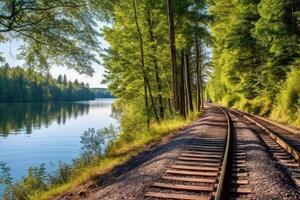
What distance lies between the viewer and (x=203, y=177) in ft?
25.8

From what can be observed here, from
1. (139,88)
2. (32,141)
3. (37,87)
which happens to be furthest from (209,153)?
(37,87)

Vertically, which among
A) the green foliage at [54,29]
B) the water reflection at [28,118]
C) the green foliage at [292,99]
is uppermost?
the green foliage at [54,29]

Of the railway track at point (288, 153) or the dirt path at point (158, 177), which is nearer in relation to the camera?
the dirt path at point (158, 177)

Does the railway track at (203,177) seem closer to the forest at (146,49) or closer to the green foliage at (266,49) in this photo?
the forest at (146,49)

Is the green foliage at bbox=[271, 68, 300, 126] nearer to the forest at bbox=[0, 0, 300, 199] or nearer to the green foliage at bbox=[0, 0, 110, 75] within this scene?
the forest at bbox=[0, 0, 300, 199]

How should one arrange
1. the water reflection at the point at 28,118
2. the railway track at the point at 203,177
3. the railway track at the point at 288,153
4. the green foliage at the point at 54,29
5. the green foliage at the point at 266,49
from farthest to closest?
the water reflection at the point at 28,118, the green foliage at the point at 266,49, the green foliage at the point at 54,29, the railway track at the point at 288,153, the railway track at the point at 203,177

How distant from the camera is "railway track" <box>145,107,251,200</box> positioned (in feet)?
21.2

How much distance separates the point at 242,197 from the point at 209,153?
4625mm

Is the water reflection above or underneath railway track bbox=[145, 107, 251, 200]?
underneath

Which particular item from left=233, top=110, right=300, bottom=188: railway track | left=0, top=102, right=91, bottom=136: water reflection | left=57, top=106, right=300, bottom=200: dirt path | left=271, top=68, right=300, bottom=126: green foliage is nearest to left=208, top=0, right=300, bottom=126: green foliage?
left=271, top=68, right=300, bottom=126: green foliage

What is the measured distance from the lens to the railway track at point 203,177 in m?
6.45

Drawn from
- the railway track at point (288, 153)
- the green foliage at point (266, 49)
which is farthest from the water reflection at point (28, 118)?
the railway track at point (288, 153)

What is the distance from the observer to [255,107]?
122 ft

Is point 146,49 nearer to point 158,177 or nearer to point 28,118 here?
point 158,177
